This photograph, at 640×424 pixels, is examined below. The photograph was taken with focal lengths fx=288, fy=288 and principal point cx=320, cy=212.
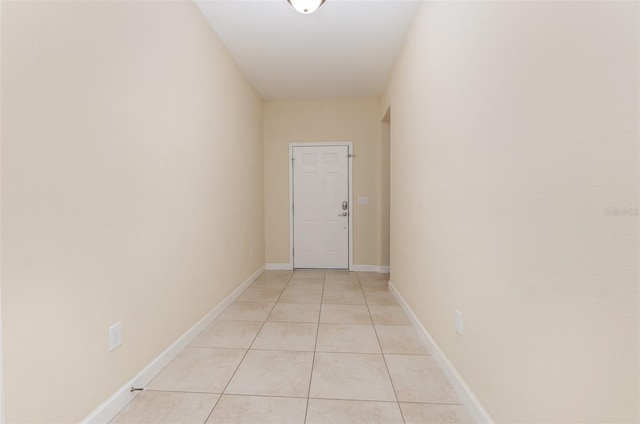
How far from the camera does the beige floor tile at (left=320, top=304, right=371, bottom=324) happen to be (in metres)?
2.56

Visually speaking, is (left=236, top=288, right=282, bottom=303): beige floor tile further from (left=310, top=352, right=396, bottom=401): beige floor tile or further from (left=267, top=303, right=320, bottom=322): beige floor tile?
(left=310, top=352, right=396, bottom=401): beige floor tile

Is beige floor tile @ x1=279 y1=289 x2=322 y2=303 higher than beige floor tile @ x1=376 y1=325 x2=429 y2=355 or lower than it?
lower

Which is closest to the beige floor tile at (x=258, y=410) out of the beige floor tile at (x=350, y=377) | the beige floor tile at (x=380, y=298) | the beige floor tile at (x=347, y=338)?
the beige floor tile at (x=350, y=377)

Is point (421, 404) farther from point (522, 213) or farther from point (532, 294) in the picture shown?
point (522, 213)

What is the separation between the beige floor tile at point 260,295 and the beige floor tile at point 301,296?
0.09 metres

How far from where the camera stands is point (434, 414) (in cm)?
142

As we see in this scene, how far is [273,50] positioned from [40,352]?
3.01 meters

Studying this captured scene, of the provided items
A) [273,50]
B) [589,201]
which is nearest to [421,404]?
[589,201]

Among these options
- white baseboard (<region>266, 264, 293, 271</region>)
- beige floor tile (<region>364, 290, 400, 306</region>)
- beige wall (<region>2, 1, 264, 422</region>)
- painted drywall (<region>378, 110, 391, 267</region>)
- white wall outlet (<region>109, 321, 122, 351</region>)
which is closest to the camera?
beige wall (<region>2, 1, 264, 422</region>)

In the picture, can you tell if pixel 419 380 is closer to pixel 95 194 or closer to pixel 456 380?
pixel 456 380

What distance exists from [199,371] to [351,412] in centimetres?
98

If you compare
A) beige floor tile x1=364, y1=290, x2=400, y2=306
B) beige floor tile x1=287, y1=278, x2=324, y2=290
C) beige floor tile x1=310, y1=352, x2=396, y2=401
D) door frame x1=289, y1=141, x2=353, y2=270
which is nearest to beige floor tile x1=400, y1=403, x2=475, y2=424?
beige floor tile x1=310, y1=352, x2=396, y2=401

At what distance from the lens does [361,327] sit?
2.43 m

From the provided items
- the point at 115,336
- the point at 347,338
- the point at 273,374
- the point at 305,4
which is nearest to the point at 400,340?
the point at 347,338
